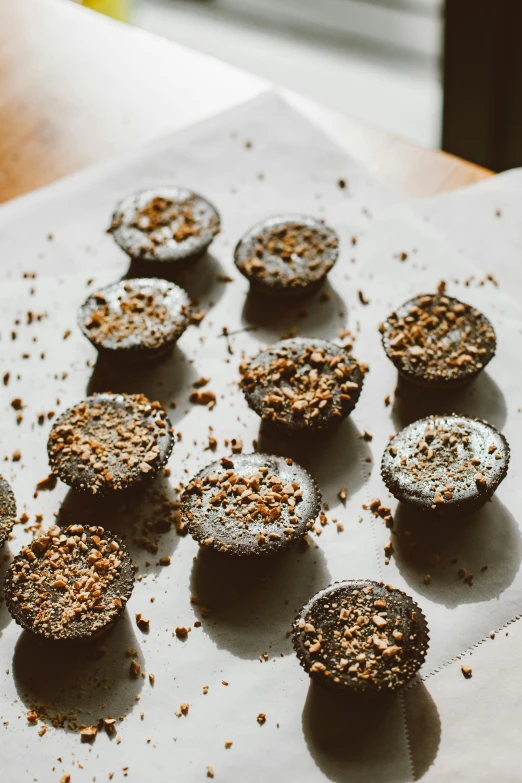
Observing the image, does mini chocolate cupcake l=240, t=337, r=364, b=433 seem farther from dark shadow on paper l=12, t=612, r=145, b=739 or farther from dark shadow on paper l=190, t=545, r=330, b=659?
dark shadow on paper l=12, t=612, r=145, b=739

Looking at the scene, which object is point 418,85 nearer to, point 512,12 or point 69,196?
point 512,12

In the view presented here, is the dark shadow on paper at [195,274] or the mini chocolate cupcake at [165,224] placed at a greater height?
the mini chocolate cupcake at [165,224]

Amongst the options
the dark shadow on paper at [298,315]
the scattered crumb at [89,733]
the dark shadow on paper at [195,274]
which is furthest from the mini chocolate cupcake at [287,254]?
the scattered crumb at [89,733]

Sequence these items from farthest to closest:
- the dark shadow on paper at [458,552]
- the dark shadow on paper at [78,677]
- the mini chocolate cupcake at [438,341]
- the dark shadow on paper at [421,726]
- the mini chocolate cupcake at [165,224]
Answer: the mini chocolate cupcake at [165,224], the mini chocolate cupcake at [438,341], the dark shadow on paper at [458,552], the dark shadow on paper at [78,677], the dark shadow on paper at [421,726]

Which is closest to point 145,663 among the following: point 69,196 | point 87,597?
point 87,597

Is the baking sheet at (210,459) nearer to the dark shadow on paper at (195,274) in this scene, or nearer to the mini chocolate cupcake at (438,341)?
the dark shadow on paper at (195,274)
